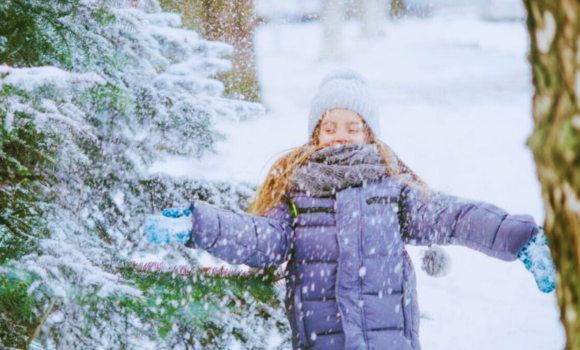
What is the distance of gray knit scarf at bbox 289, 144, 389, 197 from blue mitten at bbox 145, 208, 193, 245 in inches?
20.7

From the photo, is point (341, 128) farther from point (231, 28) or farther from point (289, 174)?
point (231, 28)

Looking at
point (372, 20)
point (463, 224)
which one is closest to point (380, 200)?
point (463, 224)

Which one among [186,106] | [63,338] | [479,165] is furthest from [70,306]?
[479,165]

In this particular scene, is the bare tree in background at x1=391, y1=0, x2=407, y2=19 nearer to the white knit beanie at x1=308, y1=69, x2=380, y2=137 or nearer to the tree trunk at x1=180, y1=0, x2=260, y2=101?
the tree trunk at x1=180, y1=0, x2=260, y2=101

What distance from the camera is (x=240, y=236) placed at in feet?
8.11

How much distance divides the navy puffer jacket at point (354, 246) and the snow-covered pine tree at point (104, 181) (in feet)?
0.48

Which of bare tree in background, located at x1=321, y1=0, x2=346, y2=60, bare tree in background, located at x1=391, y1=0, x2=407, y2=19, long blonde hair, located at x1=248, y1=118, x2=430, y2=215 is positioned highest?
bare tree in background, located at x1=391, y1=0, x2=407, y2=19

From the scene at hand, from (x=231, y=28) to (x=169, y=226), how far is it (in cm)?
259

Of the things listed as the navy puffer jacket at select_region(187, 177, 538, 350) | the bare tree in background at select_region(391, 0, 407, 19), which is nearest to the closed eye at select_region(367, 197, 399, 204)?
the navy puffer jacket at select_region(187, 177, 538, 350)

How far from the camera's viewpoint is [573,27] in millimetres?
1005

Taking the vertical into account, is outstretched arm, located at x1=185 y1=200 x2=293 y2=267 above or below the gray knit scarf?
below

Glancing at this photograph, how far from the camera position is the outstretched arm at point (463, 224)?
7.52ft

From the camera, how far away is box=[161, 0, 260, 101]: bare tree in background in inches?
146

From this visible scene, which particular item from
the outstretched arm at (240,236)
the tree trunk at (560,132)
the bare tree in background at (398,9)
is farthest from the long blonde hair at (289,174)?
the bare tree in background at (398,9)
